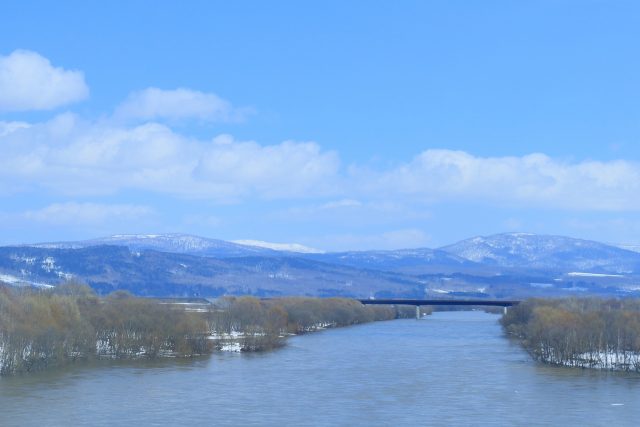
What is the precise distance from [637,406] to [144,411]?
1384 cm

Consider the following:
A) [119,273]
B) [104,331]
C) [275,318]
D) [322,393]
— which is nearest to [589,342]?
[322,393]

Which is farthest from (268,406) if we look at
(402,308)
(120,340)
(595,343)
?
(402,308)

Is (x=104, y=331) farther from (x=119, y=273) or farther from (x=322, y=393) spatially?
(x=119, y=273)

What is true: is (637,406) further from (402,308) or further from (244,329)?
(402,308)

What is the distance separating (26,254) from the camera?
176625 mm

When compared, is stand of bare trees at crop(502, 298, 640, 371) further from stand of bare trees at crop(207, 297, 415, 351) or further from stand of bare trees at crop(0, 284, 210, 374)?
stand of bare trees at crop(0, 284, 210, 374)

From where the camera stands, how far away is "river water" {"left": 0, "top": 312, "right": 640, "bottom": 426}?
25.5 metres

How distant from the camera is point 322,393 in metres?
30.3

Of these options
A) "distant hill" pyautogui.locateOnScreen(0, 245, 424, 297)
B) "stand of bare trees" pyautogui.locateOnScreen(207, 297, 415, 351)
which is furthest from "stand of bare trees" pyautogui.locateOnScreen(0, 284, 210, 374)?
"distant hill" pyautogui.locateOnScreen(0, 245, 424, 297)

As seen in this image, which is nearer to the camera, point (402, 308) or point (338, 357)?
point (338, 357)

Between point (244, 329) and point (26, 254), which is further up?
point (26, 254)

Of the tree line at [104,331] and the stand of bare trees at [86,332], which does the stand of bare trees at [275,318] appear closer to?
the tree line at [104,331]

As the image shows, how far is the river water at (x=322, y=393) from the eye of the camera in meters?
25.5

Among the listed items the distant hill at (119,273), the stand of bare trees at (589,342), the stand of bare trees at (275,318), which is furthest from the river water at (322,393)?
the distant hill at (119,273)
